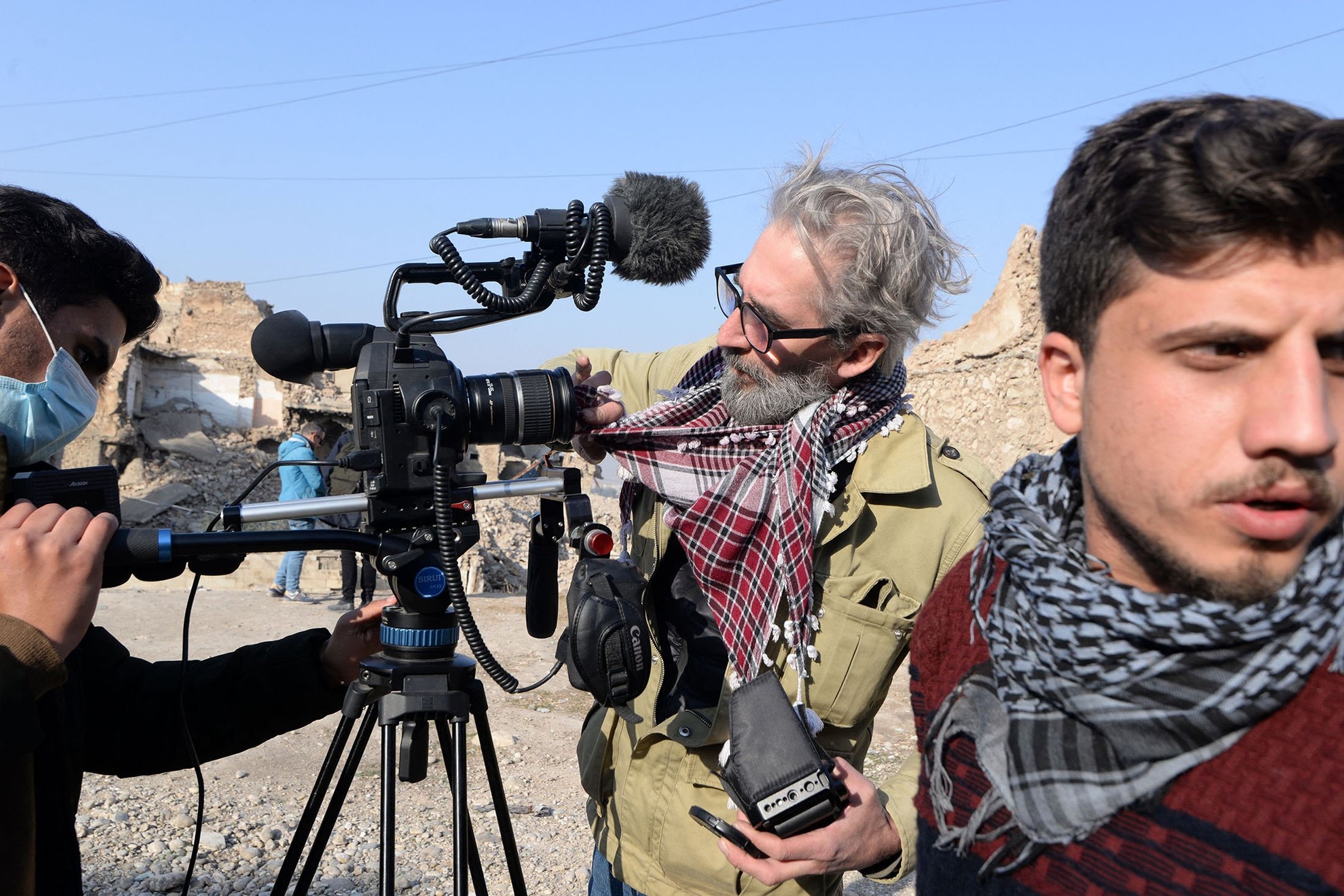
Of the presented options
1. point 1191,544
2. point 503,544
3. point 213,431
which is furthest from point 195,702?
point 213,431

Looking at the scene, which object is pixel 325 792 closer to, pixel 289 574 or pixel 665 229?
pixel 665 229

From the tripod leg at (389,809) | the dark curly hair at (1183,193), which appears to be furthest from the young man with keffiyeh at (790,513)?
the dark curly hair at (1183,193)

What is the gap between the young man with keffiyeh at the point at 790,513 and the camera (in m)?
1.84

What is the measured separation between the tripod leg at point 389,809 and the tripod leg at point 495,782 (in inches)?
6.3

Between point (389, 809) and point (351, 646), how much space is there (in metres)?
0.50

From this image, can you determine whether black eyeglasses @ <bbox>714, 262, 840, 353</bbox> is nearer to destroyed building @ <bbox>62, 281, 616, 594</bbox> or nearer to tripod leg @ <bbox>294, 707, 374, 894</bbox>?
tripod leg @ <bbox>294, 707, 374, 894</bbox>

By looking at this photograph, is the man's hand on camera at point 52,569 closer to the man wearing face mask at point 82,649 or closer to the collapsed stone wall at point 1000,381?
the man wearing face mask at point 82,649

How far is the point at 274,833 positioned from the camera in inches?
150

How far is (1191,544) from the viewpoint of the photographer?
92 centimetres

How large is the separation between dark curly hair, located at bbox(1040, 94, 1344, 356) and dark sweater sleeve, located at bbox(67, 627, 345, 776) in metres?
1.73

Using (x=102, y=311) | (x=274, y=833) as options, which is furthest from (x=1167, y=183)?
(x=274, y=833)

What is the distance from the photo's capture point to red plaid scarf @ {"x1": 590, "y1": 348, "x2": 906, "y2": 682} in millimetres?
1796

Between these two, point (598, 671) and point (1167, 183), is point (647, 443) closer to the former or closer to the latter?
point (598, 671)

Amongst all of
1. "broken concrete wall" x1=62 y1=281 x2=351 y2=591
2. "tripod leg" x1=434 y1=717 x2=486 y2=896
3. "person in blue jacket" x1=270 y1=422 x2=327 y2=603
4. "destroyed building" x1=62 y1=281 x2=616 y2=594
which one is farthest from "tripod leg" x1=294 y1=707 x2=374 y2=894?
"broken concrete wall" x1=62 y1=281 x2=351 y2=591
